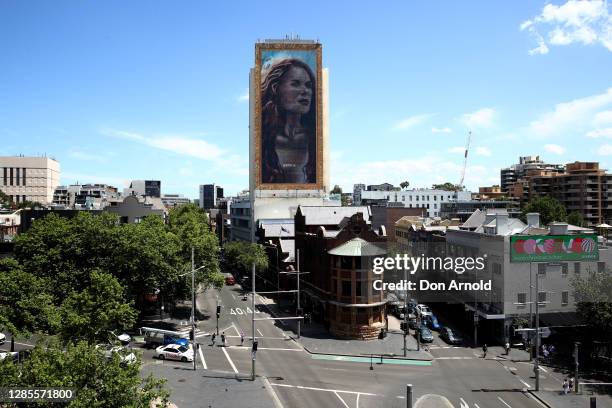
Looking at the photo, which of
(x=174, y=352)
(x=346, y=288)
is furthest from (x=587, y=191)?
(x=174, y=352)

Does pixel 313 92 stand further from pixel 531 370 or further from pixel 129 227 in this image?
pixel 531 370

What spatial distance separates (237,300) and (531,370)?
53.6m

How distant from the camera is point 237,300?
93000 mm

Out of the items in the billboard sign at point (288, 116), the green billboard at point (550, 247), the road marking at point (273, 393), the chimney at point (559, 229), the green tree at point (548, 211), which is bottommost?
the road marking at point (273, 393)

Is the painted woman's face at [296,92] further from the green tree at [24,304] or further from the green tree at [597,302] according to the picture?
the green tree at [24,304]

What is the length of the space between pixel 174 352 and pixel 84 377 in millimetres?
31364

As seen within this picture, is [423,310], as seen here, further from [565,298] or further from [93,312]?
[93,312]

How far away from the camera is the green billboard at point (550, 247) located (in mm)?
61781

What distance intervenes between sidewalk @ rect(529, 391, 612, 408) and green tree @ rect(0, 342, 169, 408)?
34618 millimetres

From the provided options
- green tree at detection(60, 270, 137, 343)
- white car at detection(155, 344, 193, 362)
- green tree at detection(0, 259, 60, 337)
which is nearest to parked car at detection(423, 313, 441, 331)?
white car at detection(155, 344, 193, 362)

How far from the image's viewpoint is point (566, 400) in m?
44.7

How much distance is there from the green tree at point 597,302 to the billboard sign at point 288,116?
92.8 meters

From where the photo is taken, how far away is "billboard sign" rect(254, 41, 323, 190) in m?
142

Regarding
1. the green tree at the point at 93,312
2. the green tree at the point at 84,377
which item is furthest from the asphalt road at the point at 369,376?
the green tree at the point at 84,377
